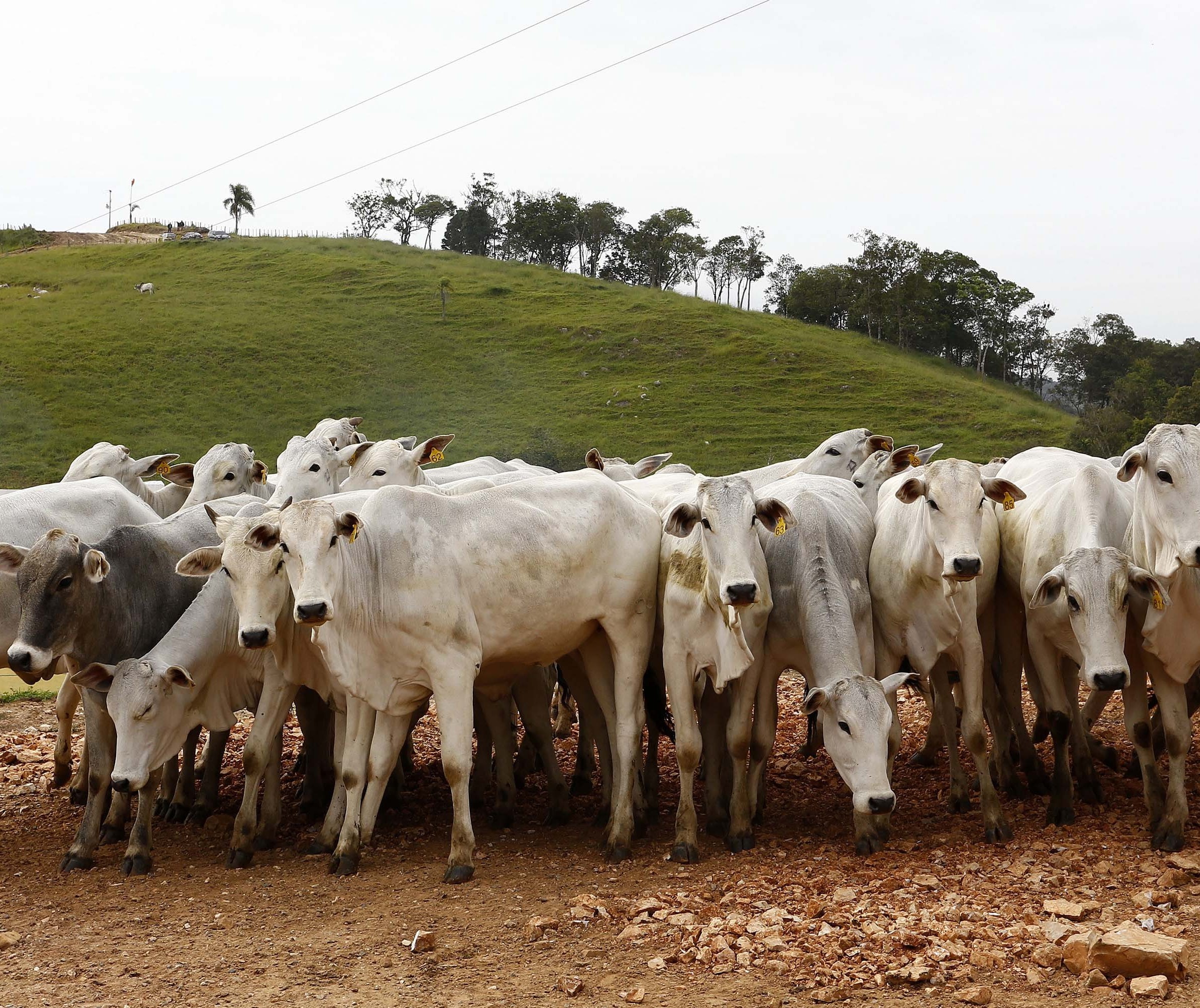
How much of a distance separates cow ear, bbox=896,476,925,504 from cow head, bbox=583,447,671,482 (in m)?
4.01

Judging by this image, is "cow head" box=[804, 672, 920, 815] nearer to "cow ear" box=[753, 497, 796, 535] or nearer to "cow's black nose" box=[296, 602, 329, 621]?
"cow ear" box=[753, 497, 796, 535]

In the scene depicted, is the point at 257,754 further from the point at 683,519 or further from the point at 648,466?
the point at 648,466

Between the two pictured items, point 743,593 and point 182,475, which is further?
point 182,475

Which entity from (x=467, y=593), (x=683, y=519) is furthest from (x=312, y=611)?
(x=683, y=519)

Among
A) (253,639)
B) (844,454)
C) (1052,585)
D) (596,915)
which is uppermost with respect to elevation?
(844,454)

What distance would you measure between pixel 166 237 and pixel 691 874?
89.2 meters

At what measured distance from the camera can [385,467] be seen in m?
10.7

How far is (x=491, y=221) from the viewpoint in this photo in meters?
99.5

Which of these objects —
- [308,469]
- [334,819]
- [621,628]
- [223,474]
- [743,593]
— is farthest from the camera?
[223,474]

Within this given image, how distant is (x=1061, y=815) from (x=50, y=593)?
6711 mm

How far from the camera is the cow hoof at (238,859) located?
316 inches

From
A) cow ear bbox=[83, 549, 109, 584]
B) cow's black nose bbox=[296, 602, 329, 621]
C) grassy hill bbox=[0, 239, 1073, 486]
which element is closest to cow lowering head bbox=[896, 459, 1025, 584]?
cow's black nose bbox=[296, 602, 329, 621]

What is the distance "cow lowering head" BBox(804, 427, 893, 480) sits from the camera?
12.1 meters

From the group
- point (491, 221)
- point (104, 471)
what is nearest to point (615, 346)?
point (491, 221)
